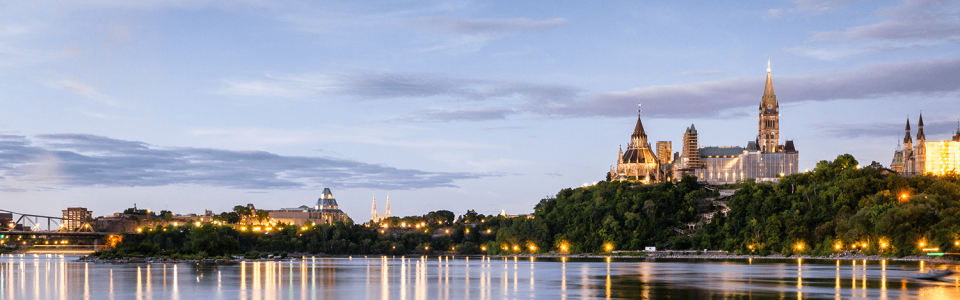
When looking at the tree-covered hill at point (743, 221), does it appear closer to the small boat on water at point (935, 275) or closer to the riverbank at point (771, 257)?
the riverbank at point (771, 257)

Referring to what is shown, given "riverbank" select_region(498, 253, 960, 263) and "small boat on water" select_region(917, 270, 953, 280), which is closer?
"small boat on water" select_region(917, 270, 953, 280)

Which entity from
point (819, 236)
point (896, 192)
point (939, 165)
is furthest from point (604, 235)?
point (939, 165)

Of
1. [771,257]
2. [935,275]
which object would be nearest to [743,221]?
[771,257]

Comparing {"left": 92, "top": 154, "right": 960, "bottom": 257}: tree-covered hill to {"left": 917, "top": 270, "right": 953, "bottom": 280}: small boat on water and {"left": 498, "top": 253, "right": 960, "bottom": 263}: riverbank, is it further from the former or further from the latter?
{"left": 917, "top": 270, "right": 953, "bottom": 280}: small boat on water

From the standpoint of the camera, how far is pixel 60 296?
55.2 meters

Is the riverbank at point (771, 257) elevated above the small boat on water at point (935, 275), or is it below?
below

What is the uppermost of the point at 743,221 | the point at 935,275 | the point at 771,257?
the point at 935,275

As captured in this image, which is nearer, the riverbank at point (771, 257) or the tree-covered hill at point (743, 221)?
the riverbank at point (771, 257)

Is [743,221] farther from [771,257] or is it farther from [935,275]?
[935,275]

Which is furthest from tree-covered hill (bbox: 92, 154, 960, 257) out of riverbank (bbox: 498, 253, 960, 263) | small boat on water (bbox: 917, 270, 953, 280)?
small boat on water (bbox: 917, 270, 953, 280)

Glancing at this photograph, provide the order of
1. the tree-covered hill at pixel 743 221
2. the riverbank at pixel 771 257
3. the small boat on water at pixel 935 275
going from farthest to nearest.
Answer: the tree-covered hill at pixel 743 221 < the riverbank at pixel 771 257 < the small boat on water at pixel 935 275

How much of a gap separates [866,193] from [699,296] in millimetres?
104808

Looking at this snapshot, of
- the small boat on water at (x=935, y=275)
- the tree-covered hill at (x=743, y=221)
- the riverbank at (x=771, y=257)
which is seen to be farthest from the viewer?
the tree-covered hill at (x=743, y=221)

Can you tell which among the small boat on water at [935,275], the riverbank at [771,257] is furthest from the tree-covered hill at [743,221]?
the small boat on water at [935,275]
